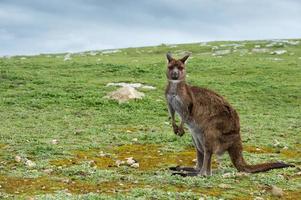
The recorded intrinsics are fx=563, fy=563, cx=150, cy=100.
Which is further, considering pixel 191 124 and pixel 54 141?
pixel 54 141

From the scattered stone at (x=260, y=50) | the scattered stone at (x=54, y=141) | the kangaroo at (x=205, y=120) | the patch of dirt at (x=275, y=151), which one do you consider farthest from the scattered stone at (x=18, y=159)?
the scattered stone at (x=260, y=50)

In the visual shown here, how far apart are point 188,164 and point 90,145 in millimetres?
2990

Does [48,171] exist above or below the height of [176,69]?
below

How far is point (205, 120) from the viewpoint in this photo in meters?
11.3

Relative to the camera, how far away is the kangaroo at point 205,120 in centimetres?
1130

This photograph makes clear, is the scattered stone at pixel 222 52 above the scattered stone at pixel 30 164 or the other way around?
above

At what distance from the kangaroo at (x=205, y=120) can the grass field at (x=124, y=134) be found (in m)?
0.37

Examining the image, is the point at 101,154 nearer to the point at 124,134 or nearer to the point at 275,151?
the point at 124,134

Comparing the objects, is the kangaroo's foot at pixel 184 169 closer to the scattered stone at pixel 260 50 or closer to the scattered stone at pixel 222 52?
the scattered stone at pixel 222 52

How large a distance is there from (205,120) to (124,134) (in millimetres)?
6270

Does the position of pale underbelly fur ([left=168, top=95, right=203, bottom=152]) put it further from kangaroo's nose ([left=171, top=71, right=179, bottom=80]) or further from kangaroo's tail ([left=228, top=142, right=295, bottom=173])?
kangaroo's tail ([left=228, top=142, right=295, bottom=173])

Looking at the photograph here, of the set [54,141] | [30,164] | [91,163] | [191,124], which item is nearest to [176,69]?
[191,124]

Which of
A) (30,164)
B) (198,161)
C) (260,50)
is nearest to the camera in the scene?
(198,161)

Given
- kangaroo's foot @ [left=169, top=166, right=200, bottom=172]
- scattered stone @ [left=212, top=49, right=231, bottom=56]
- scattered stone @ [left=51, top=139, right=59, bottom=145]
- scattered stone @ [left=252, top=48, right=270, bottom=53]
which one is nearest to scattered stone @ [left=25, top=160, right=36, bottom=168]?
scattered stone @ [left=51, top=139, right=59, bottom=145]
